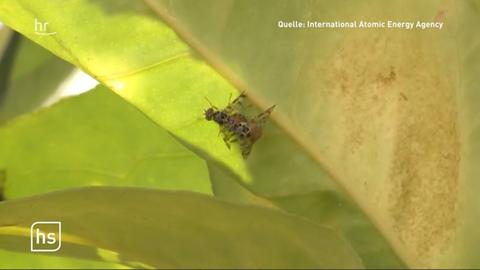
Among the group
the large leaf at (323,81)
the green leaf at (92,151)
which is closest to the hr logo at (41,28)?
the large leaf at (323,81)

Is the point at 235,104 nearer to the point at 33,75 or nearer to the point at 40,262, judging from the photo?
the point at 40,262

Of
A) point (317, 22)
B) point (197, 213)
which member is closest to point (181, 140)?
point (197, 213)

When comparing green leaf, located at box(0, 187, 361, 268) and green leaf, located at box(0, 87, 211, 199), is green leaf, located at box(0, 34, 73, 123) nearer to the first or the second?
Result: green leaf, located at box(0, 87, 211, 199)

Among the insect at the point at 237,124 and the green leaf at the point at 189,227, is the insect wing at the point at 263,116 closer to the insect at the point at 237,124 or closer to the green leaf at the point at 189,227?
the insect at the point at 237,124

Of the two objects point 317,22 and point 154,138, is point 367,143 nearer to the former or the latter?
point 317,22

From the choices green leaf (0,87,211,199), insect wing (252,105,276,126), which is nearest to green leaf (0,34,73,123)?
green leaf (0,87,211,199)

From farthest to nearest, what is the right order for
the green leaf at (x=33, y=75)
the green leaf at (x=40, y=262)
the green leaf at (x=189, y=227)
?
the green leaf at (x=33, y=75) < the green leaf at (x=40, y=262) < the green leaf at (x=189, y=227)
